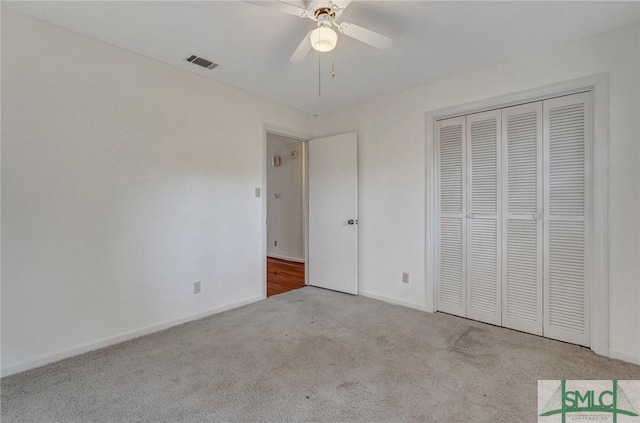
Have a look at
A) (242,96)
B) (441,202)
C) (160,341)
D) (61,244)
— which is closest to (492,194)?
(441,202)

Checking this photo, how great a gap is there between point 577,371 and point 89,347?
347 centimetres

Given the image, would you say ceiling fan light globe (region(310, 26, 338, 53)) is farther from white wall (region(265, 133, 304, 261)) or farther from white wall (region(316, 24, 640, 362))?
white wall (region(265, 133, 304, 261))

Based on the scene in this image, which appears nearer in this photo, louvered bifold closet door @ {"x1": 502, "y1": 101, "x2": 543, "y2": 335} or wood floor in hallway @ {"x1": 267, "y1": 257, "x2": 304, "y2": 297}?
louvered bifold closet door @ {"x1": 502, "y1": 101, "x2": 543, "y2": 335}

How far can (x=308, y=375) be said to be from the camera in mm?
1937

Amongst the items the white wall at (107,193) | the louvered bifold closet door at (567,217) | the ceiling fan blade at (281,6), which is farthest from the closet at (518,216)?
the white wall at (107,193)

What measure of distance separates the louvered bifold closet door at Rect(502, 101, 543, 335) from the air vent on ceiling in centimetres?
267

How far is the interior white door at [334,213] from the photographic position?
3.65m

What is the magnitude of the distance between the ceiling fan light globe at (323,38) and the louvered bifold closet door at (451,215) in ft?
5.86

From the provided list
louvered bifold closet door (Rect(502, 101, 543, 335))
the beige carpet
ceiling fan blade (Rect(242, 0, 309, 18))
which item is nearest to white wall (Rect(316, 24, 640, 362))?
louvered bifold closet door (Rect(502, 101, 543, 335))

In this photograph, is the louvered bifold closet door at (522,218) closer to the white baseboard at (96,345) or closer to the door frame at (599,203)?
the door frame at (599,203)

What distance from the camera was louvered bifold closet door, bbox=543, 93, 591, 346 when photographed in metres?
2.29

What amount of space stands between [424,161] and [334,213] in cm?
129

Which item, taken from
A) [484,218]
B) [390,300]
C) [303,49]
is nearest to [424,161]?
[484,218]

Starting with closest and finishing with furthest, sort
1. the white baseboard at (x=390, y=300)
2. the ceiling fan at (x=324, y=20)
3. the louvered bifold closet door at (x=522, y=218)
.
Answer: the ceiling fan at (x=324, y=20)
the louvered bifold closet door at (x=522, y=218)
the white baseboard at (x=390, y=300)
